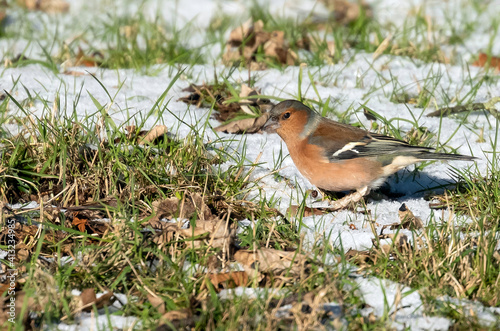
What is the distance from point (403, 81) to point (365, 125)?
0.96 m

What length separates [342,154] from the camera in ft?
15.4

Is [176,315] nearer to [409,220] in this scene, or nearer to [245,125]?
[409,220]

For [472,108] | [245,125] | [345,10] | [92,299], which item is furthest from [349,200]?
[345,10]

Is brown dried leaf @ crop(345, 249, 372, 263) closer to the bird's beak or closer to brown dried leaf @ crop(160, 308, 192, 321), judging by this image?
brown dried leaf @ crop(160, 308, 192, 321)

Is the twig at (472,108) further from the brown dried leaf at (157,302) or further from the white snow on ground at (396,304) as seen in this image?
the brown dried leaf at (157,302)

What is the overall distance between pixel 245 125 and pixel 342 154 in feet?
3.09

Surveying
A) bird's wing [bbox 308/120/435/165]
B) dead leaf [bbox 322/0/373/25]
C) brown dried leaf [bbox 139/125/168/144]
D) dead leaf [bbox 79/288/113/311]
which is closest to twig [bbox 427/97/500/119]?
bird's wing [bbox 308/120/435/165]

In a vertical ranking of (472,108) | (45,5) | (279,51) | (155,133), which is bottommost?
(155,133)

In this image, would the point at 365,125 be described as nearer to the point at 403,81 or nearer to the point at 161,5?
the point at 403,81

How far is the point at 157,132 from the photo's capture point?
4.59m

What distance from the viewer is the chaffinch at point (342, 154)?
14.7 feet

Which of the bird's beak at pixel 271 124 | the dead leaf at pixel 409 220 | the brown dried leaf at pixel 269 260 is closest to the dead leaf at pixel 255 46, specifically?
the bird's beak at pixel 271 124

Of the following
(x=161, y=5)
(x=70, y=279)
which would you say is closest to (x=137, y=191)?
(x=70, y=279)

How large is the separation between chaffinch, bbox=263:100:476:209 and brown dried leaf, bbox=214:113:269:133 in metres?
0.36
